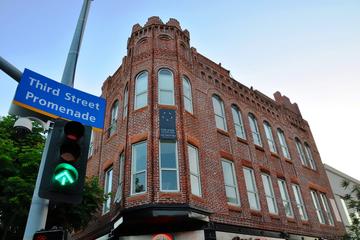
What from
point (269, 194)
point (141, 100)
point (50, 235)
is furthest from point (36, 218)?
point (269, 194)

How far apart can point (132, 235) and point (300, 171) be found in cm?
1318

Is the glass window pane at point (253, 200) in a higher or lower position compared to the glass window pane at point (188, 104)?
lower

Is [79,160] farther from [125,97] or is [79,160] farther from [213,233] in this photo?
[125,97]

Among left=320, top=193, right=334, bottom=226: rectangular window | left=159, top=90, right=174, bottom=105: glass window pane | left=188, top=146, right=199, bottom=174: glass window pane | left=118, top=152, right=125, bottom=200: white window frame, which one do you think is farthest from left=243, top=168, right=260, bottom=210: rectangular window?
left=320, top=193, right=334, bottom=226: rectangular window

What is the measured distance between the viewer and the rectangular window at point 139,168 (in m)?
11.4

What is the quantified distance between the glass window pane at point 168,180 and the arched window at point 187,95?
3585 millimetres

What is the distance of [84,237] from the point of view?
14.9 meters

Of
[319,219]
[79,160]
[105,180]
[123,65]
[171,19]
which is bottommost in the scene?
[79,160]

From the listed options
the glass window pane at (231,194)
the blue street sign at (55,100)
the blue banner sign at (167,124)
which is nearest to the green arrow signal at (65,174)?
the blue street sign at (55,100)

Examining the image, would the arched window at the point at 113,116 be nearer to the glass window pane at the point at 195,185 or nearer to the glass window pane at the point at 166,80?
the glass window pane at the point at 166,80

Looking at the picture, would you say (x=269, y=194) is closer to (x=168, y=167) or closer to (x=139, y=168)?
(x=168, y=167)

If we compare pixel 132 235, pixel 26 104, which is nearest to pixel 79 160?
pixel 26 104

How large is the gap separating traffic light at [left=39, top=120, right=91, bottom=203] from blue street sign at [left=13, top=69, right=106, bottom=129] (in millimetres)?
739

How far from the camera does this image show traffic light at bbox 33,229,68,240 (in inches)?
123
